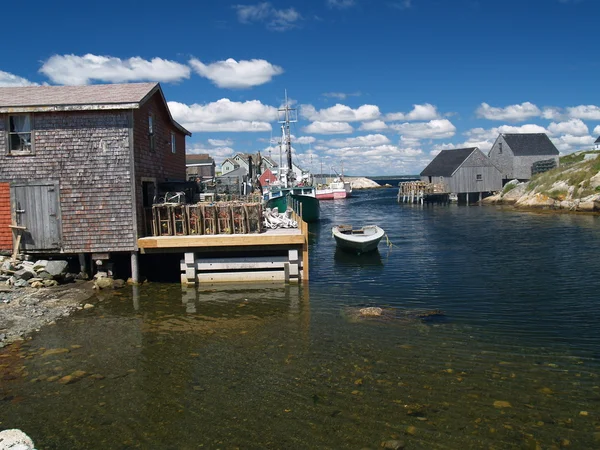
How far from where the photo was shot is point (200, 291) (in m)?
17.0

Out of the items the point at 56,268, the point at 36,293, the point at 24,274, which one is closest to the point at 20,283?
the point at 24,274

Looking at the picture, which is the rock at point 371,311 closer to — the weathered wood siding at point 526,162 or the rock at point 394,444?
the rock at point 394,444

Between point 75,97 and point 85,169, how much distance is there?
257cm

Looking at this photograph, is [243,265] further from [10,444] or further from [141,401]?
[10,444]

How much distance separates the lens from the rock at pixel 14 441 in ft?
22.0

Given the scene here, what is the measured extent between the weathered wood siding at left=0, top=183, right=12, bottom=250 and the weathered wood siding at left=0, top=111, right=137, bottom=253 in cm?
40

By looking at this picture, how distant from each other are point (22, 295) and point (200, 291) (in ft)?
17.3

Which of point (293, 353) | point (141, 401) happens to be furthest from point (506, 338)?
point (141, 401)

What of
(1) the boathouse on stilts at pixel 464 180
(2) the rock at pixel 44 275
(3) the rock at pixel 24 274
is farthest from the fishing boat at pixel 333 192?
(3) the rock at pixel 24 274

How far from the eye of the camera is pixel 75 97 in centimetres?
1722

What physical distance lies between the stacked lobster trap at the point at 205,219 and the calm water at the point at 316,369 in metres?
2.05

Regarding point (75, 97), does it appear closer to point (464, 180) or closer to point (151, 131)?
point (151, 131)

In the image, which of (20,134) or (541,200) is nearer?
(20,134)

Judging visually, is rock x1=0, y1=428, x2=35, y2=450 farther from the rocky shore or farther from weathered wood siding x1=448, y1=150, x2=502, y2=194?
weathered wood siding x1=448, y1=150, x2=502, y2=194
